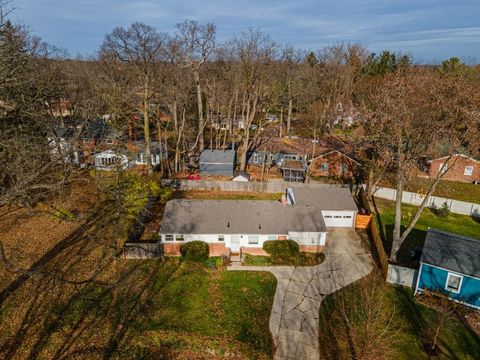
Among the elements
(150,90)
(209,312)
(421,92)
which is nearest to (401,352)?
(209,312)

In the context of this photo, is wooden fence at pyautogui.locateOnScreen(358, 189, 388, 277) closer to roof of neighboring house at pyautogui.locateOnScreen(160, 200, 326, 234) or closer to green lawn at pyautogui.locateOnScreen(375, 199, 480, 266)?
green lawn at pyautogui.locateOnScreen(375, 199, 480, 266)

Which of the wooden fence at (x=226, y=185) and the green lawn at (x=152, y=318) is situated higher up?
the wooden fence at (x=226, y=185)

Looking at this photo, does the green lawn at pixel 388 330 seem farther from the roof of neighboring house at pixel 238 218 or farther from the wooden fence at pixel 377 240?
the roof of neighboring house at pixel 238 218

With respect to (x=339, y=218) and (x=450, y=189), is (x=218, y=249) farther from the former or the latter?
(x=450, y=189)

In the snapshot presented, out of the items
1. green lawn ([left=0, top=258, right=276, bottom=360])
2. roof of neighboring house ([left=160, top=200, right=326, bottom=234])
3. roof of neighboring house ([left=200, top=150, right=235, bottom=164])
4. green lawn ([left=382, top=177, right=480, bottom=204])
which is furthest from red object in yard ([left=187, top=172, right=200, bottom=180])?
green lawn ([left=382, top=177, right=480, bottom=204])

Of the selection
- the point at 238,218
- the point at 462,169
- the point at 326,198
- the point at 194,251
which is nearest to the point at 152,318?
the point at 194,251

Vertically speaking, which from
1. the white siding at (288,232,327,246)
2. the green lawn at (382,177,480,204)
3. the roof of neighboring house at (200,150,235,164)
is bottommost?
the white siding at (288,232,327,246)

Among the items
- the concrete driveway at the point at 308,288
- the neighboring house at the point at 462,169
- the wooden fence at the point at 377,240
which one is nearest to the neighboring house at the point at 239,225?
the concrete driveway at the point at 308,288
